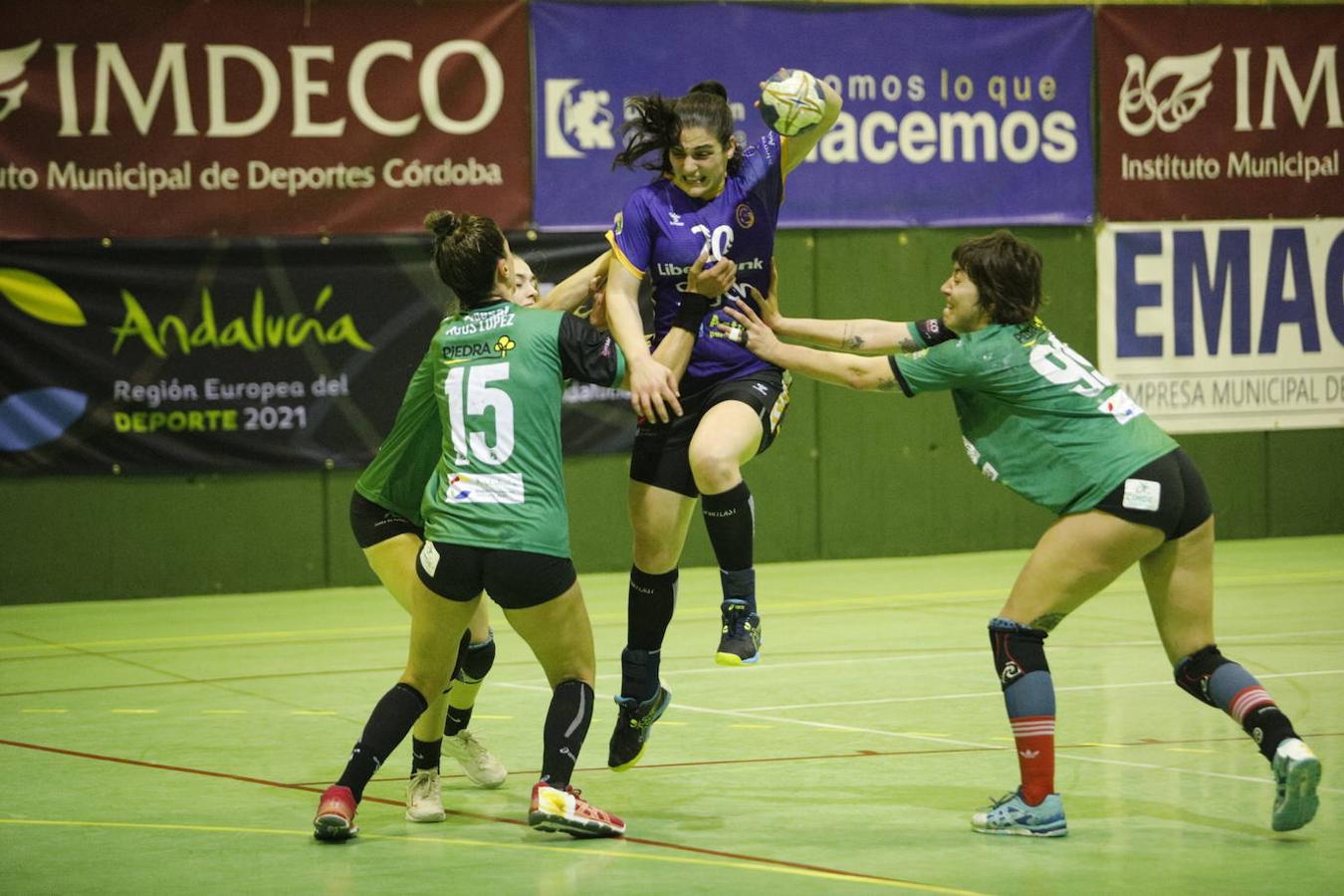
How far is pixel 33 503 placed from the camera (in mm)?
14594

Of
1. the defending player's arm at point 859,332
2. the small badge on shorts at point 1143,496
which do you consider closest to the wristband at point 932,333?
the defending player's arm at point 859,332

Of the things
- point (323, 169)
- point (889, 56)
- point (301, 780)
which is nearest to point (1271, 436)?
point (889, 56)

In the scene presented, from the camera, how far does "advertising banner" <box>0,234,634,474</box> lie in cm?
1450

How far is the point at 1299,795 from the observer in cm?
636

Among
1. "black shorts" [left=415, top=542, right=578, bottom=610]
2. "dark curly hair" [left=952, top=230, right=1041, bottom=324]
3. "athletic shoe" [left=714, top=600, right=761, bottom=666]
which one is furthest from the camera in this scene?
"athletic shoe" [left=714, top=600, right=761, bottom=666]

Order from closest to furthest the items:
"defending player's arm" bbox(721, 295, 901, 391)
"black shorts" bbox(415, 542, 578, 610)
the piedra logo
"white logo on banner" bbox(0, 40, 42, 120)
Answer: "black shorts" bbox(415, 542, 578, 610) < "defending player's arm" bbox(721, 295, 901, 391) < "white logo on banner" bbox(0, 40, 42, 120) < the piedra logo

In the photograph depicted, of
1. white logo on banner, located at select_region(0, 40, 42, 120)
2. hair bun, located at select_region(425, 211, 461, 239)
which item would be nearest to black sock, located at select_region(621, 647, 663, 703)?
hair bun, located at select_region(425, 211, 461, 239)

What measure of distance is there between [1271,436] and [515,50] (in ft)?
26.1

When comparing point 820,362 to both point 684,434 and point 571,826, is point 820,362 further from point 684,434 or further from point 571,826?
point 571,826

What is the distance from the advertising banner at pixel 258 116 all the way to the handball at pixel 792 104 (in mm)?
8036

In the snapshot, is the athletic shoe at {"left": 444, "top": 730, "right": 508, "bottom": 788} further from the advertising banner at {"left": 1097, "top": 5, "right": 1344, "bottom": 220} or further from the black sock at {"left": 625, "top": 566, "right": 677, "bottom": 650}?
the advertising banner at {"left": 1097, "top": 5, "right": 1344, "bottom": 220}

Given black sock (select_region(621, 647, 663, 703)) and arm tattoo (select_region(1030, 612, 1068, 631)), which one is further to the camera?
black sock (select_region(621, 647, 663, 703))

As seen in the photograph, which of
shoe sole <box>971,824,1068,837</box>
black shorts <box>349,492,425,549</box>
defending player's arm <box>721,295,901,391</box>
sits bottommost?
shoe sole <box>971,824,1068,837</box>

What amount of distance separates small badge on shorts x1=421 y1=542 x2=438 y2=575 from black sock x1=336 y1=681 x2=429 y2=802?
467mm
